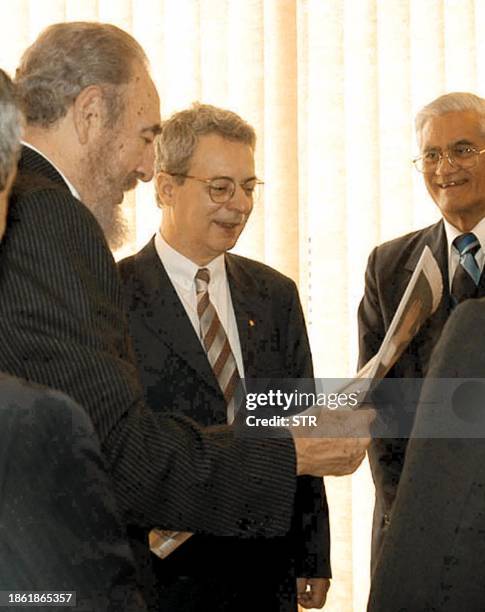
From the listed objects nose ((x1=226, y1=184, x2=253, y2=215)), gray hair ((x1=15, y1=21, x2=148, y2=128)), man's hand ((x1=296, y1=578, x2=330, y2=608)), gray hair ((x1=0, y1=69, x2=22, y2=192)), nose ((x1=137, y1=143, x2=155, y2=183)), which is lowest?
man's hand ((x1=296, y1=578, x2=330, y2=608))

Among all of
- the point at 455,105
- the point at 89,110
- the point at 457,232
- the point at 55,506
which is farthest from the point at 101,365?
the point at 455,105

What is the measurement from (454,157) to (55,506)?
175 centimetres

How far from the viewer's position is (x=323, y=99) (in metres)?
2.76

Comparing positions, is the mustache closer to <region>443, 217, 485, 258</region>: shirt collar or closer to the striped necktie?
the striped necktie

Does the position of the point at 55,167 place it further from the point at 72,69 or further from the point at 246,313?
the point at 246,313

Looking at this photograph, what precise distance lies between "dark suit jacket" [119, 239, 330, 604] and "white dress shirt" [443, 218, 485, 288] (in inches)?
12.4

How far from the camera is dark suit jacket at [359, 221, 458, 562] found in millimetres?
2047

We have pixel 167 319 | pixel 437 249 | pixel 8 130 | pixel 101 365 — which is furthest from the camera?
pixel 437 249

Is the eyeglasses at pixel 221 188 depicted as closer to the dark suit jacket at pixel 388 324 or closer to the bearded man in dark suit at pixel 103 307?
the dark suit jacket at pixel 388 324

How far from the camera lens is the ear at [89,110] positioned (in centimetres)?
134

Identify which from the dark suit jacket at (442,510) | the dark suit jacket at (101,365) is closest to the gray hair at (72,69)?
the dark suit jacket at (101,365)

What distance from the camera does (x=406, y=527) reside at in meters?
0.58

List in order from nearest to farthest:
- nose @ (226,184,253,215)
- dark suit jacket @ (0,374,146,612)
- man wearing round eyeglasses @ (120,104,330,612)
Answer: dark suit jacket @ (0,374,146,612) → man wearing round eyeglasses @ (120,104,330,612) → nose @ (226,184,253,215)

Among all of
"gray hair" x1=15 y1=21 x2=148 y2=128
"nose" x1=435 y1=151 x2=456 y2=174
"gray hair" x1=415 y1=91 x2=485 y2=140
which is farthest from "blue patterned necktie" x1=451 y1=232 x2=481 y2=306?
"gray hair" x1=15 y1=21 x2=148 y2=128
